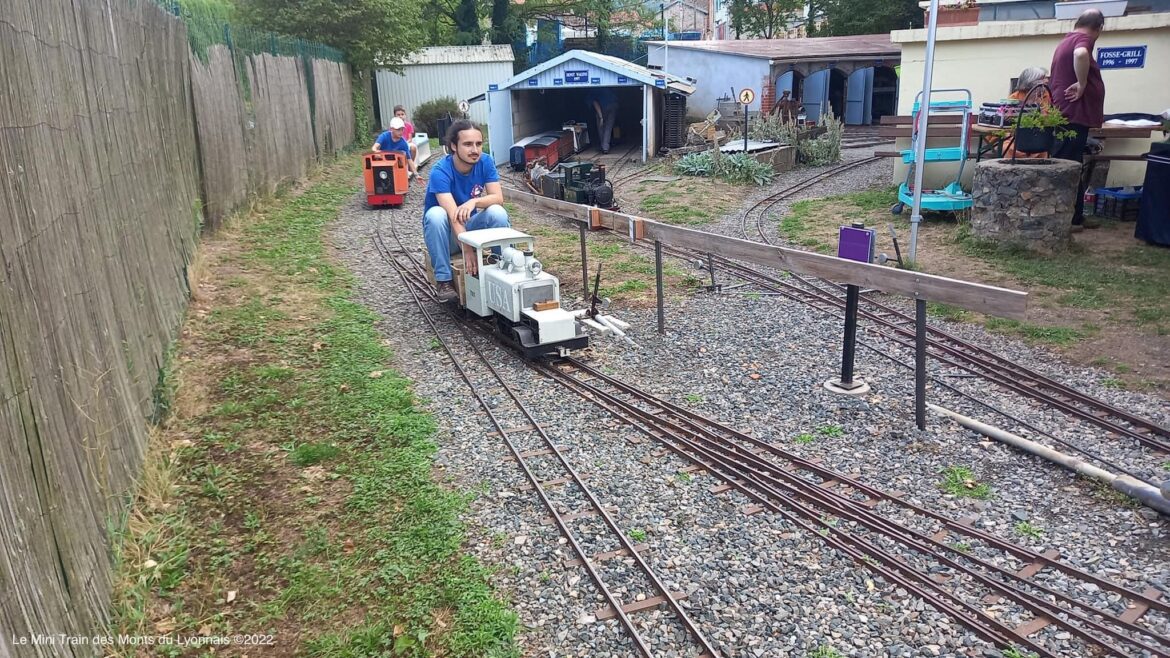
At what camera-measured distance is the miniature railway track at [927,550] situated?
3.65 meters

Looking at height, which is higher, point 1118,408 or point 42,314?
point 42,314

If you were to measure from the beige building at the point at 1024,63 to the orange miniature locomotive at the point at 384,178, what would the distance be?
9848 mm

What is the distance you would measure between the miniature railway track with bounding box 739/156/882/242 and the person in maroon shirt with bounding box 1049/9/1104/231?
4.49 metres

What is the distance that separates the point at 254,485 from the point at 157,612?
1255 mm

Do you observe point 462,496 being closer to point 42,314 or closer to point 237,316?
point 42,314

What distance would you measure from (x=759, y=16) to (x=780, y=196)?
37918 mm

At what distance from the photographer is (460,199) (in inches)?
319

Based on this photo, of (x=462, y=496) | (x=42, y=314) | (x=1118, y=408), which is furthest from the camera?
(x=1118, y=408)

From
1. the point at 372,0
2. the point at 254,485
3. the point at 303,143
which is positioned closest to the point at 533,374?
the point at 254,485

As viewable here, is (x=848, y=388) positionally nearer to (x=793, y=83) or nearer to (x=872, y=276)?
(x=872, y=276)

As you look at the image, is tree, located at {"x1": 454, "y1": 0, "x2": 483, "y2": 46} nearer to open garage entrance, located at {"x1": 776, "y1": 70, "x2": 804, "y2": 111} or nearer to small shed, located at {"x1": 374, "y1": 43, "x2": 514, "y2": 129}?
small shed, located at {"x1": 374, "y1": 43, "x2": 514, "y2": 129}

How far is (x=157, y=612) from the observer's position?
12.3 feet

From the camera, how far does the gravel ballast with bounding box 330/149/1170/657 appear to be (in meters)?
3.72

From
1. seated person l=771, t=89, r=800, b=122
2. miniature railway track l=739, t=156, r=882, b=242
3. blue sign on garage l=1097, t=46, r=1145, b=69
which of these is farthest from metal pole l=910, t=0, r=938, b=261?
seated person l=771, t=89, r=800, b=122
